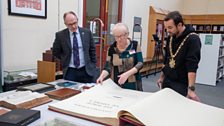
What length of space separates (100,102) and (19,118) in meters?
0.41

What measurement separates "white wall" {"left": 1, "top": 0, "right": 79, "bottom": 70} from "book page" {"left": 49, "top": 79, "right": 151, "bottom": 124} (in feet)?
7.00

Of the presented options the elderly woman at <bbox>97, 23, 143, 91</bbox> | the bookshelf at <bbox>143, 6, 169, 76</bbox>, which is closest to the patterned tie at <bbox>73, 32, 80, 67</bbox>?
the elderly woman at <bbox>97, 23, 143, 91</bbox>

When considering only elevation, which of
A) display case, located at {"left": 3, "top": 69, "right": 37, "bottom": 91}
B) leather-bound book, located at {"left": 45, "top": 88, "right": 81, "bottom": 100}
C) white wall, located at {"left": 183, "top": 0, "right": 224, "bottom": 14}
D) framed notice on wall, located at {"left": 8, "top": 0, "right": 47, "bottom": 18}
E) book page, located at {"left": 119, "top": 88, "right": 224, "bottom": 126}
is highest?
white wall, located at {"left": 183, "top": 0, "right": 224, "bottom": 14}

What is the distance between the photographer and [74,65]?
2312mm

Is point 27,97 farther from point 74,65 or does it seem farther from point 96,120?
point 74,65

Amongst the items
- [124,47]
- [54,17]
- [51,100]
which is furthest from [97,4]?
[51,100]

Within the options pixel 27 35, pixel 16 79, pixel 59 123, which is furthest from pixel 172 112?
pixel 27 35

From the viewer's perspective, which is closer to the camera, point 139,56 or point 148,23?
point 139,56

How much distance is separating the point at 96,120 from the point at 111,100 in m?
0.20

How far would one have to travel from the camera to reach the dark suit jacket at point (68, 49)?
2.34 m

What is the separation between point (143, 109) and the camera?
89cm

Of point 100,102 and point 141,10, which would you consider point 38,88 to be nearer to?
point 100,102

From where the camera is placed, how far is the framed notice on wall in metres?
3.03

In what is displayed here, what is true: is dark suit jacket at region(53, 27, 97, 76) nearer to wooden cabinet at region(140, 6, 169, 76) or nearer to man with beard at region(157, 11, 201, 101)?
man with beard at region(157, 11, 201, 101)
